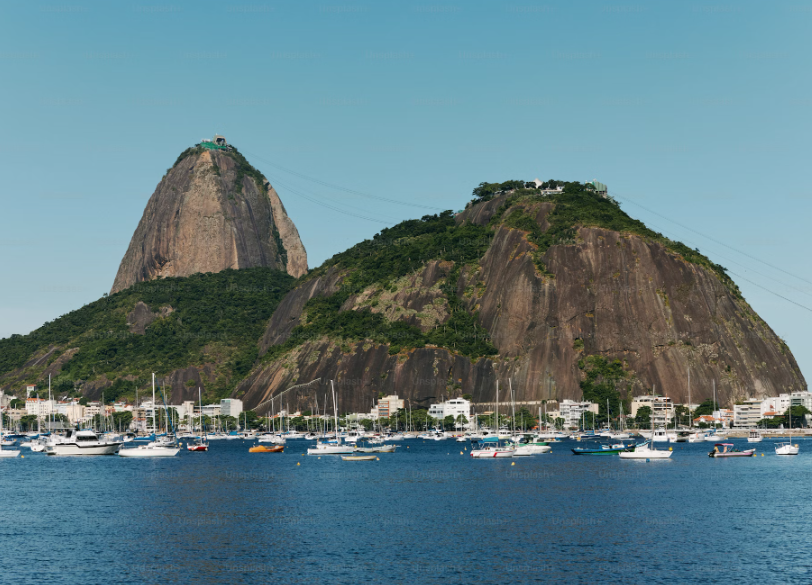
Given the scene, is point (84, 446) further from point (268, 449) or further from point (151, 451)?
point (268, 449)

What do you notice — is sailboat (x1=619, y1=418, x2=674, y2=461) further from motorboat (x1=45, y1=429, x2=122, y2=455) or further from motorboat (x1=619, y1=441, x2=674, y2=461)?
motorboat (x1=45, y1=429, x2=122, y2=455)

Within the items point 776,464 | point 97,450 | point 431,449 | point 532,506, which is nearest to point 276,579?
point 532,506

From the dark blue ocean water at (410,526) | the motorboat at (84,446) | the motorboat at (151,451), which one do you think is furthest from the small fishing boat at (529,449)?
the motorboat at (84,446)

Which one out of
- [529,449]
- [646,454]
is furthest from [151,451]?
[646,454]

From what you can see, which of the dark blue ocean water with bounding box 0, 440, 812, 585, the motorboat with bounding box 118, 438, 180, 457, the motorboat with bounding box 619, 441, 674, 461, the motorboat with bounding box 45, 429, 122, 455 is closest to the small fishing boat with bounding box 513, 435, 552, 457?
the motorboat with bounding box 619, 441, 674, 461

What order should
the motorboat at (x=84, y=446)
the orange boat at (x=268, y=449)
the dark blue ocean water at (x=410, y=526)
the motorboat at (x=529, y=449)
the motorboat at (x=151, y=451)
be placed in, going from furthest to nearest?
the orange boat at (x=268, y=449)
the motorboat at (x=84, y=446)
the motorboat at (x=529, y=449)
the motorboat at (x=151, y=451)
the dark blue ocean water at (x=410, y=526)

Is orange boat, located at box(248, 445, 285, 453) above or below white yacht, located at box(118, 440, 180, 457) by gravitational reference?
below

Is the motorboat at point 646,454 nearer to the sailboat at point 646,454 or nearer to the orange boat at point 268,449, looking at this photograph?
the sailboat at point 646,454

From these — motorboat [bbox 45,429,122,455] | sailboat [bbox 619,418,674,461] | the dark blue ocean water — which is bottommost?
sailboat [bbox 619,418,674,461]

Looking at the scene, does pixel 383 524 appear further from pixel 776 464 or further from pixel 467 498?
pixel 776 464
